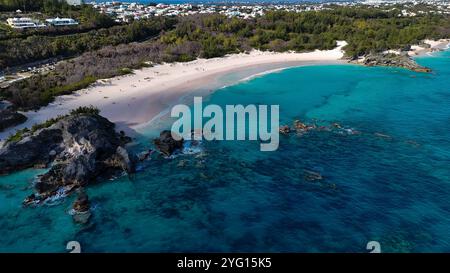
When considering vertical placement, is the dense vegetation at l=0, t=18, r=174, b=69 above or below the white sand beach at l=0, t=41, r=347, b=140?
above

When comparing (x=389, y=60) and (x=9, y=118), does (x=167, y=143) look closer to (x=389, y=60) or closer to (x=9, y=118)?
(x=9, y=118)

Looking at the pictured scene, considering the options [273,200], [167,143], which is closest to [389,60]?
[167,143]

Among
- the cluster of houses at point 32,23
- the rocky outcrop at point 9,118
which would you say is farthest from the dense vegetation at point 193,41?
the cluster of houses at point 32,23

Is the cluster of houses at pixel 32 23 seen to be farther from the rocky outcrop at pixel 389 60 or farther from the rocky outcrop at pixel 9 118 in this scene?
the rocky outcrop at pixel 389 60

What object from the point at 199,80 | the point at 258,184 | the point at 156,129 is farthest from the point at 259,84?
the point at 258,184

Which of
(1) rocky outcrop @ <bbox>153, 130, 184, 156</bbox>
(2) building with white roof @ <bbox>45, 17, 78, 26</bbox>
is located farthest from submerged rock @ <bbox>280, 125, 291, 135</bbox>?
(2) building with white roof @ <bbox>45, 17, 78, 26</bbox>

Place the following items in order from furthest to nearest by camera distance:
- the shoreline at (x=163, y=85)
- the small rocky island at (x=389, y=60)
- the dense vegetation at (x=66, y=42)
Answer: the small rocky island at (x=389, y=60) < the dense vegetation at (x=66, y=42) < the shoreline at (x=163, y=85)

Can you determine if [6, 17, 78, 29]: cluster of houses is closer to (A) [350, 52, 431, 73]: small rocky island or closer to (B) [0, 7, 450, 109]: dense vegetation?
(B) [0, 7, 450, 109]: dense vegetation
